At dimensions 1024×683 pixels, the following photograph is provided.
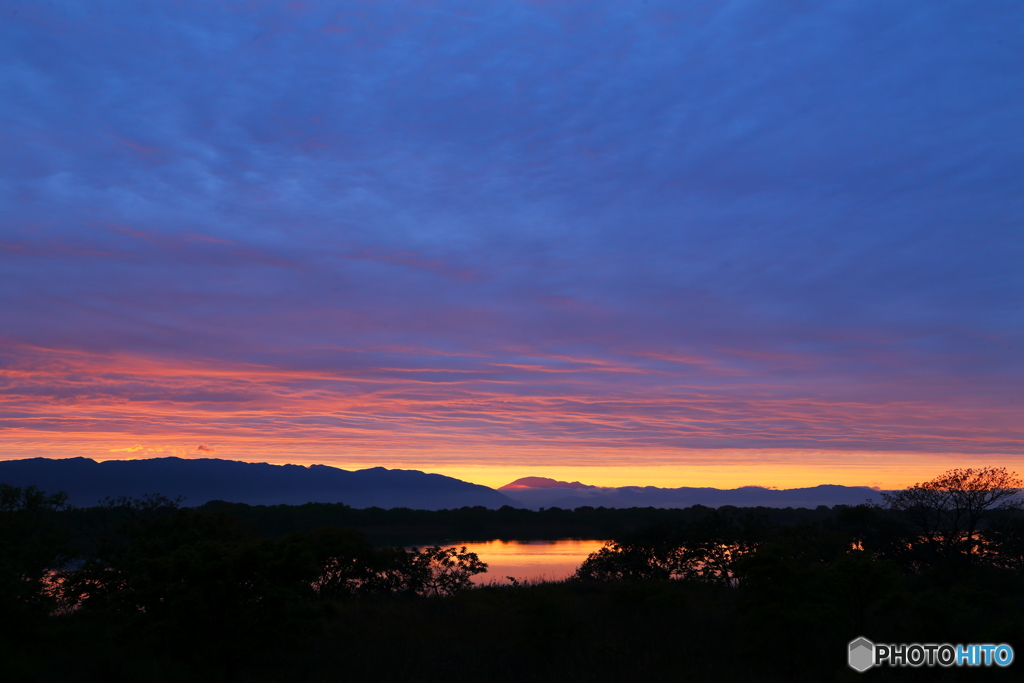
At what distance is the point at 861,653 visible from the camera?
1225 cm

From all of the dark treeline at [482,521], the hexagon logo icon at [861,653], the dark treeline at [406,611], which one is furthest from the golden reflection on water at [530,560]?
the hexagon logo icon at [861,653]

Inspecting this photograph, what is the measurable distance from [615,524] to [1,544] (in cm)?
6956

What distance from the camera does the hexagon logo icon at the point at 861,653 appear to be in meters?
12.0

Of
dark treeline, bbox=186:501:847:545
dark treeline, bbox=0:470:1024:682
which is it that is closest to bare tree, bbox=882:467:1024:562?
dark treeline, bbox=0:470:1024:682

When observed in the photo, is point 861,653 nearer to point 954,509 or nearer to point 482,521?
point 954,509

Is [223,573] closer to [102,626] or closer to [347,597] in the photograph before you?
[102,626]

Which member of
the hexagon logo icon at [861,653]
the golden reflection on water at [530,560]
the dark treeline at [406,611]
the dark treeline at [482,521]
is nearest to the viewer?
the dark treeline at [406,611]

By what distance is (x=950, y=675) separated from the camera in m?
11.0
